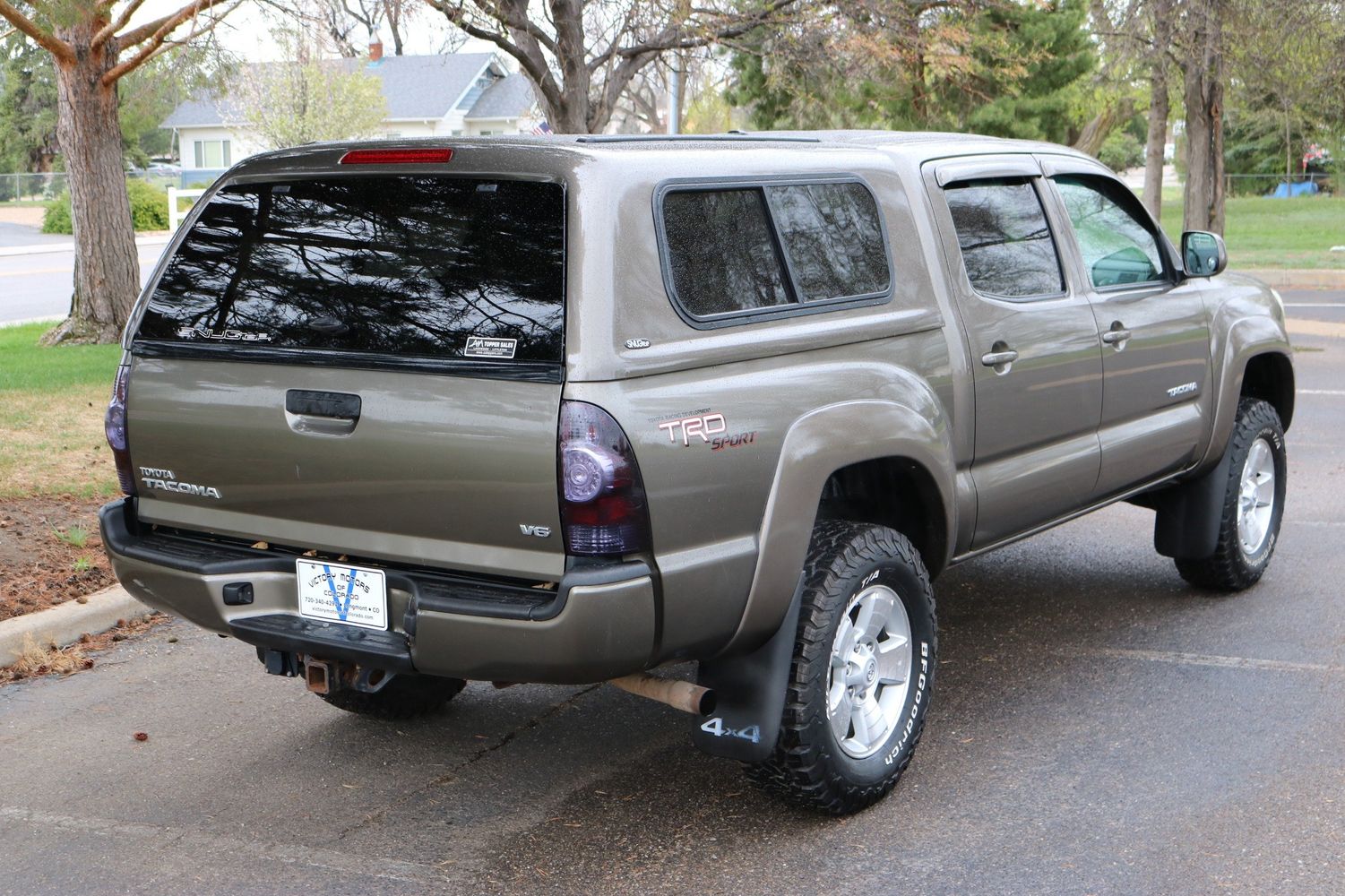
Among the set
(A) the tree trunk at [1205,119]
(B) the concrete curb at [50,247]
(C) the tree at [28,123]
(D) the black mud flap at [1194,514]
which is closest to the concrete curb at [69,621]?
(D) the black mud flap at [1194,514]

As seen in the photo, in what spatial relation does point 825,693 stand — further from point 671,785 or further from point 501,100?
point 501,100

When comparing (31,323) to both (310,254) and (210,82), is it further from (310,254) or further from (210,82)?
(310,254)

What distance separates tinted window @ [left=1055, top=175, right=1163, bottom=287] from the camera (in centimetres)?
550

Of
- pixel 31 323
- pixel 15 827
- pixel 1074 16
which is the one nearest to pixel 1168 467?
pixel 15 827

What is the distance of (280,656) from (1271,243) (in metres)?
31.4

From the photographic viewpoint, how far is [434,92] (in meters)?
62.0

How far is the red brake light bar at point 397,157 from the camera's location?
3.76m

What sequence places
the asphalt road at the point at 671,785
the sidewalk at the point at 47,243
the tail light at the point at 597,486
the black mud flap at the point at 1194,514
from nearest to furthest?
the tail light at the point at 597,486
the asphalt road at the point at 671,785
the black mud flap at the point at 1194,514
the sidewalk at the point at 47,243

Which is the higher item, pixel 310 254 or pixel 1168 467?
pixel 310 254

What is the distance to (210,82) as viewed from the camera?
12820mm

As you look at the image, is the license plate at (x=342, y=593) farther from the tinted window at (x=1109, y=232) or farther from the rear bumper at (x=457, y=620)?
the tinted window at (x=1109, y=232)

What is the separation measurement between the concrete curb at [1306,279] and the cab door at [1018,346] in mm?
19440

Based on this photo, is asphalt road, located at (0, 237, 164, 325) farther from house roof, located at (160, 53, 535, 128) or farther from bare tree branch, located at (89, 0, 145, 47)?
house roof, located at (160, 53, 535, 128)

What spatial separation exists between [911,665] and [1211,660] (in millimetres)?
1779
